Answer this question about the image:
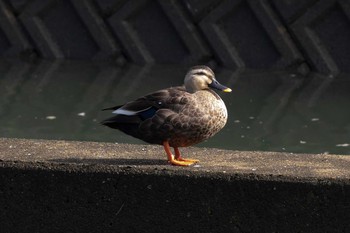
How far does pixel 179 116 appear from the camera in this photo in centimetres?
514

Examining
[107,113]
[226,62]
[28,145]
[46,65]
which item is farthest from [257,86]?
[28,145]

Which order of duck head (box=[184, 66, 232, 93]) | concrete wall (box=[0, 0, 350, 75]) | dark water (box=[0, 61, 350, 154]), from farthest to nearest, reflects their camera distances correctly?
concrete wall (box=[0, 0, 350, 75])
dark water (box=[0, 61, 350, 154])
duck head (box=[184, 66, 232, 93])

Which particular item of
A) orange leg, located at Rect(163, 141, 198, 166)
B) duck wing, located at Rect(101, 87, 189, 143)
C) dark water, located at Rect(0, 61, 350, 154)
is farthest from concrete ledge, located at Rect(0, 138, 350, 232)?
dark water, located at Rect(0, 61, 350, 154)

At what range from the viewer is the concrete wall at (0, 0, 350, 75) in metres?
10.4

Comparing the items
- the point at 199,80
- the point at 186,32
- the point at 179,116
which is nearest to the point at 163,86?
the point at 186,32

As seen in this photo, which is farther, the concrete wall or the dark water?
the concrete wall

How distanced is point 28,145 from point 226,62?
5134mm

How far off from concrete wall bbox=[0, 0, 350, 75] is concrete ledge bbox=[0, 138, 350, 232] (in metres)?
5.11

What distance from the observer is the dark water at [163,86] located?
28.0ft

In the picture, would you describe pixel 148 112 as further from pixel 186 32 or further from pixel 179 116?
pixel 186 32

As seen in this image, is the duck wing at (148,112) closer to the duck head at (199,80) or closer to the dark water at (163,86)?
the duck head at (199,80)

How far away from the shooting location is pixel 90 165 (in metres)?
5.17

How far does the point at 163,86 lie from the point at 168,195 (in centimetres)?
499

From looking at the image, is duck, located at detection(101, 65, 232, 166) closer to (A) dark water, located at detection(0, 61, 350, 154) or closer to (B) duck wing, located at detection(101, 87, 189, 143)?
(B) duck wing, located at detection(101, 87, 189, 143)
